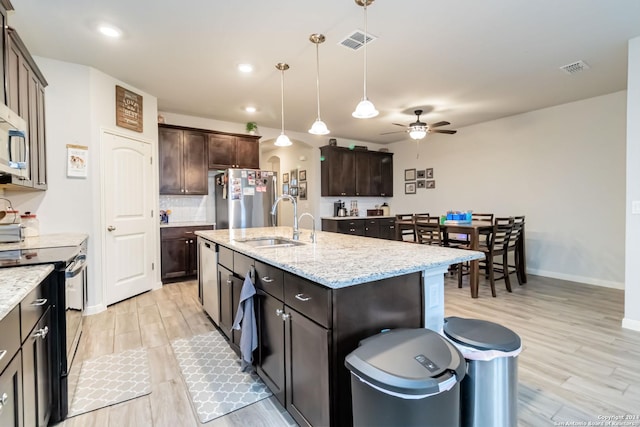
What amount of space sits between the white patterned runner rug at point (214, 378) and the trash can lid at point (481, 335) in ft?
3.90

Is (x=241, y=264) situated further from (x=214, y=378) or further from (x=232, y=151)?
(x=232, y=151)

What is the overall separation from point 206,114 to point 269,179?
1394 millimetres

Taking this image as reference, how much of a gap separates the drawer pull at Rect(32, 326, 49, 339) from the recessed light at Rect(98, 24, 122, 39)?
2301 millimetres

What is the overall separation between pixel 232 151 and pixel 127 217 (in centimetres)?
194

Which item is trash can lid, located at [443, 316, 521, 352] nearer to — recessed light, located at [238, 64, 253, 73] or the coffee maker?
recessed light, located at [238, 64, 253, 73]

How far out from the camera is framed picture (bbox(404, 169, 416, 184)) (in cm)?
675

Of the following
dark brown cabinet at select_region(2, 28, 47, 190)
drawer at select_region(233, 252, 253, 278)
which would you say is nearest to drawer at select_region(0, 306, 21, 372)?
drawer at select_region(233, 252, 253, 278)

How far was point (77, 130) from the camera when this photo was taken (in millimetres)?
3205

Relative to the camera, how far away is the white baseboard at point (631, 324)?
2.77m

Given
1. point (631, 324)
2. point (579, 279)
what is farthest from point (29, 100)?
point (579, 279)

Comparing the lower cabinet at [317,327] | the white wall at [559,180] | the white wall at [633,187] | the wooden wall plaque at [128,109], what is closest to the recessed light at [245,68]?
the wooden wall plaque at [128,109]

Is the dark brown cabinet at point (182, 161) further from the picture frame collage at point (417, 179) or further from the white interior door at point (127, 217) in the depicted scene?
the picture frame collage at point (417, 179)

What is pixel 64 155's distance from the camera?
3.15 metres

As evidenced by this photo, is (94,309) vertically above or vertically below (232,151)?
below
